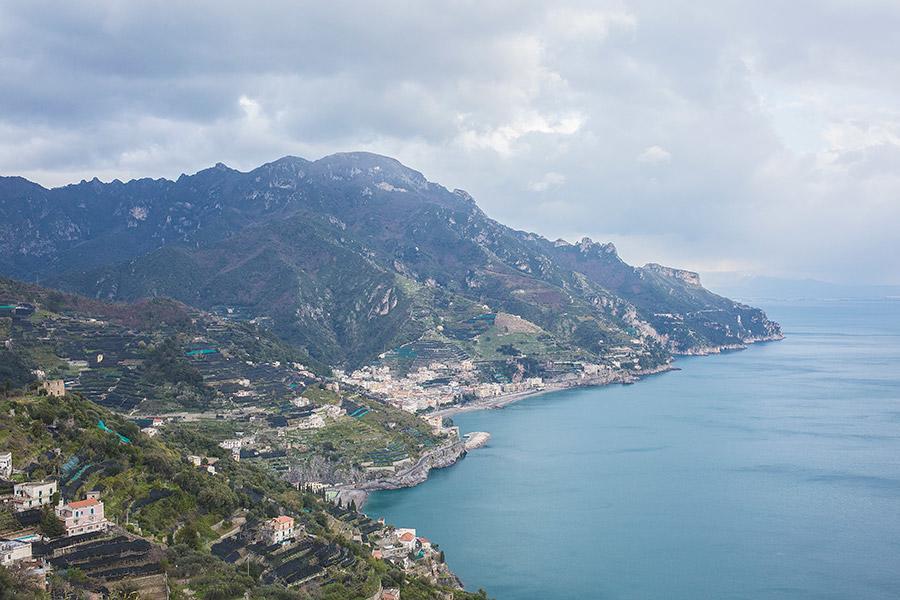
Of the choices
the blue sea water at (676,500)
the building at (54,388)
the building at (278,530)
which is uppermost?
the building at (54,388)

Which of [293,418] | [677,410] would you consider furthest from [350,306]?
[293,418]

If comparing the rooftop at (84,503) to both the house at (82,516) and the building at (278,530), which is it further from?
the building at (278,530)

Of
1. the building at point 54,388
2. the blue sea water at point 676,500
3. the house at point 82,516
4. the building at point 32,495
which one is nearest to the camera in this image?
the house at point 82,516

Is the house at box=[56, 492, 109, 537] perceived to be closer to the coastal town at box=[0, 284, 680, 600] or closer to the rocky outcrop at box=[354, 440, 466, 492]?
the coastal town at box=[0, 284, 680, 600]

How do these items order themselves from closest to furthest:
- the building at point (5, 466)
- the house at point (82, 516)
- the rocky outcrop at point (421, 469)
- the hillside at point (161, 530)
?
the hillside at point (161, 530)
the house at point (82, 516)
the building at point (5, 466)
the rocky outcrop at point (421, 469)

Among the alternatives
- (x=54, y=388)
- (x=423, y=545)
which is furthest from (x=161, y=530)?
(x=423, y=545)

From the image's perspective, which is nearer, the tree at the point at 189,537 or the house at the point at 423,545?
the tree at the point at 189,537

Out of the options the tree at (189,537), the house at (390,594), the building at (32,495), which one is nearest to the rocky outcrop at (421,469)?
the house at (390,594)

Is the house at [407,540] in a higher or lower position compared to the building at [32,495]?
lower
